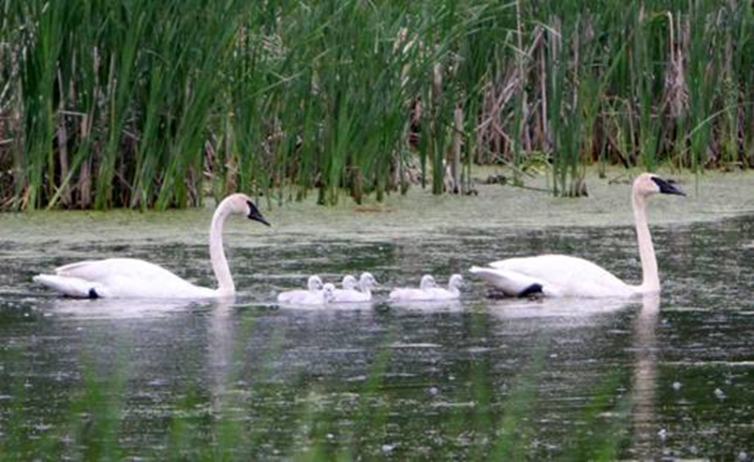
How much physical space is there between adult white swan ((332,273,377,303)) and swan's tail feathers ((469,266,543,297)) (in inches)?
21.7

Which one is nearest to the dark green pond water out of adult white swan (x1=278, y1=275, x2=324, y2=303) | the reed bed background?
adult white swan (x1=278, y1=275, x2=324, y2=303)

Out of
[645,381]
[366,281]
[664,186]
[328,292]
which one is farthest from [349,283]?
[645,381]

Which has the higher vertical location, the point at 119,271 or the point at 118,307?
the point at 119,271

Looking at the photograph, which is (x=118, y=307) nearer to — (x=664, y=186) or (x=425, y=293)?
(x=425, y=293)

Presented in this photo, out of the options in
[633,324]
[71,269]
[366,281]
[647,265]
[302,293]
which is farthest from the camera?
[647,265]

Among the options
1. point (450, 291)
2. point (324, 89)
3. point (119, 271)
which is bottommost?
point (450, 291)

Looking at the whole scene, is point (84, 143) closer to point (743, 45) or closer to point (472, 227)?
point (472, 227)

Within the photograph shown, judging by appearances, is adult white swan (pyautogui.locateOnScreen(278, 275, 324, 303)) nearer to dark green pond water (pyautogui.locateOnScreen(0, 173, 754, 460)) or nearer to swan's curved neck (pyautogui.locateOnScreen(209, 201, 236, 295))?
dark green pond water (pyautogui.locateOnScreen(0, 173, 754, 460))

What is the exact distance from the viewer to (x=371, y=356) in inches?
309

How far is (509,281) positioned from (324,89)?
3864mm

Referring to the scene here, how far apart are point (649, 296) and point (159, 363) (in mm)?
3073

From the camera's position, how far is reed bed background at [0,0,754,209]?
12438 millimetres

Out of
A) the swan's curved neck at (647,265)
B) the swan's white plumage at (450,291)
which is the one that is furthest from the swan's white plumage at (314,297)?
the swan's curved neck at (647,265)

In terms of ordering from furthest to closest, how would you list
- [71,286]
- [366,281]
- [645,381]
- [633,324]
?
[71,286] < [366,281] < [633,324] < [645,381]
